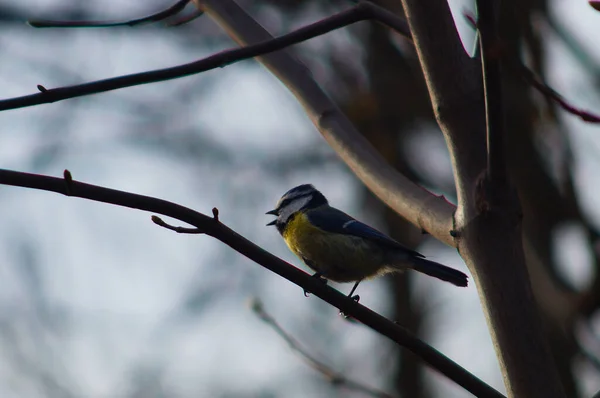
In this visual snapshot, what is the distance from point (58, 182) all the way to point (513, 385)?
136 cm

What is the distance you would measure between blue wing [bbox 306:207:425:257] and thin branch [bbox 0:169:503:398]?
1.93m

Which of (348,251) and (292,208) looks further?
(292,208)

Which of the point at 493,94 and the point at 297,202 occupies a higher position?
the point at 297,202

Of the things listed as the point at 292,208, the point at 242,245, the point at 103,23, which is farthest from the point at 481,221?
the point at 292,208

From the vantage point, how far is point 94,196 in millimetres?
1970

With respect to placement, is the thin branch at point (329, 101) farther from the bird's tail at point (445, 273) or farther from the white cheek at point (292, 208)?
the white cheek at point (292, 208)

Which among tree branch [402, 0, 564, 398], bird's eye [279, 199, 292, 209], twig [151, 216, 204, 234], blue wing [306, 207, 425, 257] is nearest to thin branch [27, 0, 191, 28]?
twig [151, 216, 204, 234]

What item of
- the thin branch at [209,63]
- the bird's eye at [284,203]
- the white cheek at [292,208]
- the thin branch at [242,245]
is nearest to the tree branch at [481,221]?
the thin branch at [242,245]

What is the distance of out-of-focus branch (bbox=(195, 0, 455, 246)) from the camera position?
2463mm

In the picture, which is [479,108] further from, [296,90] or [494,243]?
[296,90]

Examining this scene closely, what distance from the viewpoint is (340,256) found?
14.1 feet

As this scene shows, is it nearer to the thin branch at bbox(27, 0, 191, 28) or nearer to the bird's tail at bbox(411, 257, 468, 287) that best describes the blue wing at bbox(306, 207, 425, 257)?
the bird's tail at bbox(411, 257, 468, 287)

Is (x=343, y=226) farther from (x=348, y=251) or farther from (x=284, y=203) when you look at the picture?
(x=284, y=203)

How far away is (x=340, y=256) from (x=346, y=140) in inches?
57.9
